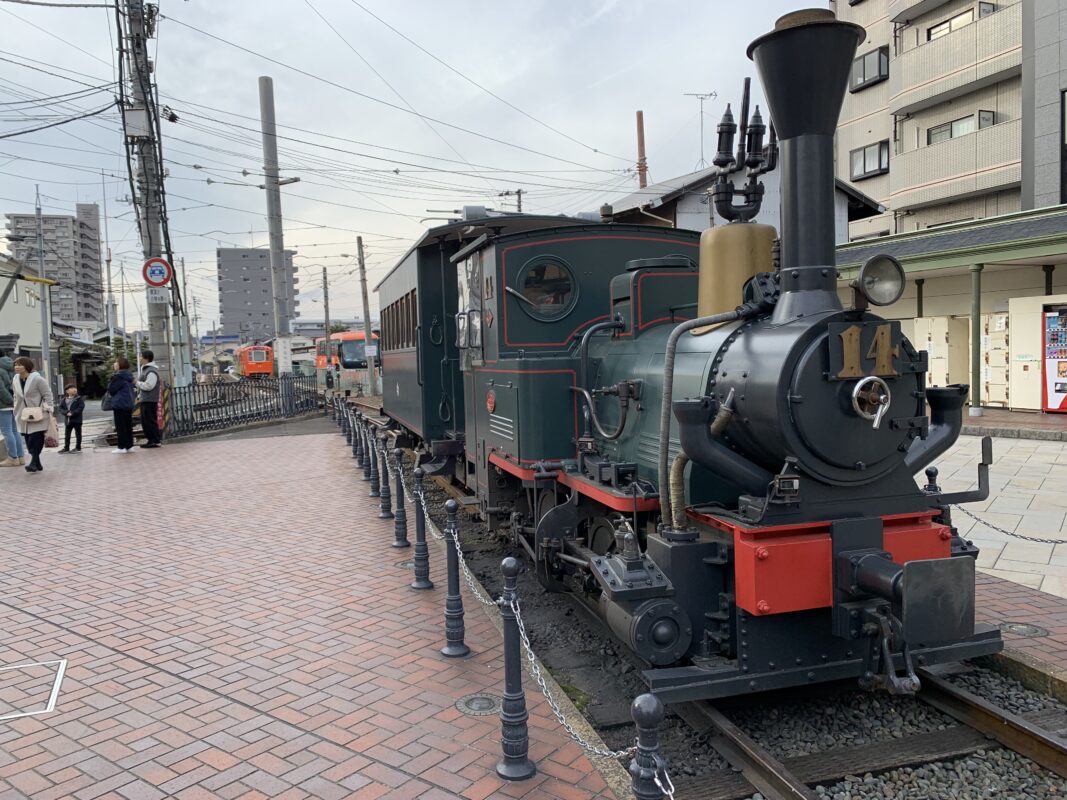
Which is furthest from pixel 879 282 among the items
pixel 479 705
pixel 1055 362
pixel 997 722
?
pixel 1055 362

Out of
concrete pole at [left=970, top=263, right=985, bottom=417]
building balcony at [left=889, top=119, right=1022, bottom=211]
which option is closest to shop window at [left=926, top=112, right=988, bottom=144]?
building balcony at [left=889, top=119, right=1022, bottom=211]

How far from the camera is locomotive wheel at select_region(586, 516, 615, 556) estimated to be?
511 centimetres

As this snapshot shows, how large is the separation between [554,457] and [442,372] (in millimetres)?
4224

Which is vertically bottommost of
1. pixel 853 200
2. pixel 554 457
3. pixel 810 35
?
pixel 554 457

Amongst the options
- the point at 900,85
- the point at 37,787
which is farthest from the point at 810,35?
the point at 900,85

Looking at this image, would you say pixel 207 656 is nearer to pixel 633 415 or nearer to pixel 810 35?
pixel 633 415

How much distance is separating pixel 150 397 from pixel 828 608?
14287 mm

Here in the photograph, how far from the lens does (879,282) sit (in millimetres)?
3754

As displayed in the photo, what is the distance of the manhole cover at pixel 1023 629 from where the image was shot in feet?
15.5

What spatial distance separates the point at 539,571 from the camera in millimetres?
5676

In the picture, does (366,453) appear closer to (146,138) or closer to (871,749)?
(146,138)

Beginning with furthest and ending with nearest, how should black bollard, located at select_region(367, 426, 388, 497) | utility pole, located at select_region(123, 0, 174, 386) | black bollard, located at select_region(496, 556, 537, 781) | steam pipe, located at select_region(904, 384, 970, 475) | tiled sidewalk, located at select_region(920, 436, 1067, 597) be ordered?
utility pole, located at select_region(123, 0, 174, 386), black bollard, located at select_region(367, 426, 388, 497), tiled sidewalk, located at select_region(920, 436, 1067, 597), steam pipe, located at select_region(904, 384, 970, 475), black bollard, located at select_region(496, 556, 537, 781)

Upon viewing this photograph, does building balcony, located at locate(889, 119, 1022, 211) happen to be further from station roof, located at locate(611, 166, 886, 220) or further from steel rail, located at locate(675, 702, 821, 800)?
steel rail, located at locate(675, 702, 821, 800)

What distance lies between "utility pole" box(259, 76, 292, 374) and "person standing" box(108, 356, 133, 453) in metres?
12.1
